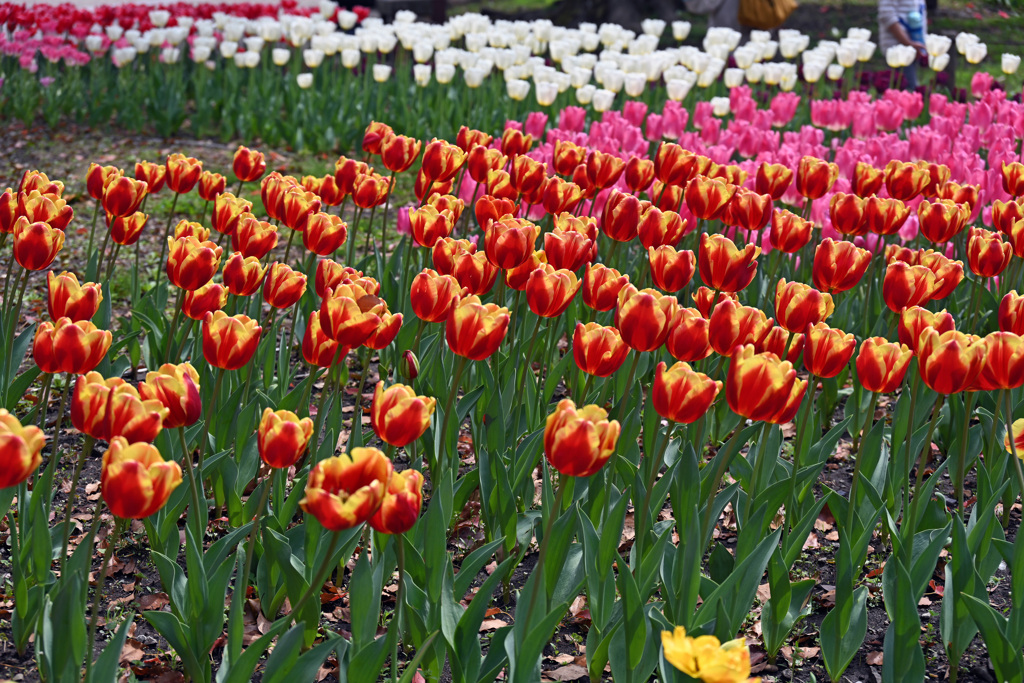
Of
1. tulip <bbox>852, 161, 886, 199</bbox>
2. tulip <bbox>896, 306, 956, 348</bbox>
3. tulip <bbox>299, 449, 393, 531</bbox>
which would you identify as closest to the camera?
tulip <bbox>299, 449, 393, 531</bbox>

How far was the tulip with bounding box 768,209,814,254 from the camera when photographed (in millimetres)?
3158

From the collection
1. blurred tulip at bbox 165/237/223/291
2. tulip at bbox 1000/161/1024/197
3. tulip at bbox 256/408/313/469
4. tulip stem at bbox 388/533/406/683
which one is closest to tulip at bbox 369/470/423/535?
tulip stem at bbox 388/533/406/683

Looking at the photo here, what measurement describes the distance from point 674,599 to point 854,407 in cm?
153

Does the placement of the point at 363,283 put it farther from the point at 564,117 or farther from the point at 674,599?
the point at 564,117

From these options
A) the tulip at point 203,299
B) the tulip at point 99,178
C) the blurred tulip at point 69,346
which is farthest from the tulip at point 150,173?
the blurred tulip at point 69,346

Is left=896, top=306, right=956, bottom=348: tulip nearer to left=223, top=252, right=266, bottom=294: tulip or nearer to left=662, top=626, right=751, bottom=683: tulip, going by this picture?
left=662, top=626, right=751, bottom=683: tulip

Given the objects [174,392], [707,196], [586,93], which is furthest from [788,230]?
[586,93]

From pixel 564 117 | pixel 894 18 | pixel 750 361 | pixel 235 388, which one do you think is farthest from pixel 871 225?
pixel 894 18

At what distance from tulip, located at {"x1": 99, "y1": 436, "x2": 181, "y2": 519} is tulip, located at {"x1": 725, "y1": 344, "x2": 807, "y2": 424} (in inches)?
41.5

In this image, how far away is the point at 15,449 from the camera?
1.56 m

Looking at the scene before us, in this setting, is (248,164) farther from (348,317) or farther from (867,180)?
(867,180)

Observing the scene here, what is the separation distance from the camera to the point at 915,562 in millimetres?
2203

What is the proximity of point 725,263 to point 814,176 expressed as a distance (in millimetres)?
1188

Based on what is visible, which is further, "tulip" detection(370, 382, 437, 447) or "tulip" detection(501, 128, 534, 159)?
"tulip" detection(501, 128, 534, 159)
